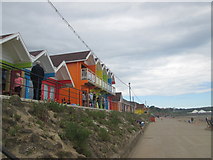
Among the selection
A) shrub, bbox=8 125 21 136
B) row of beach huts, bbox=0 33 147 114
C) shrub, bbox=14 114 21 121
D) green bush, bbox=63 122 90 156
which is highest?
row of beach huts, bbox=0 33 147 114

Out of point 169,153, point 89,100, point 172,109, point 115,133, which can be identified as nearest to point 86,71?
point 89,100

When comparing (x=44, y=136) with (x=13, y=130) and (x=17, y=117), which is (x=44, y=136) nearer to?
(x=13, y=130)

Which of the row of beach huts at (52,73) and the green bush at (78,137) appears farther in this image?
the row of beach huts at (52,73)

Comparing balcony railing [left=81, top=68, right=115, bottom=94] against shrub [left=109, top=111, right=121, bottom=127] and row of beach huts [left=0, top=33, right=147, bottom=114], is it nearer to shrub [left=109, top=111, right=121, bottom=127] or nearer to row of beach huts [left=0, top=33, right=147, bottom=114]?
row of beach huts [left=0, top=33, right=147, bottom=114]

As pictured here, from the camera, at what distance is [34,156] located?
3.87 m

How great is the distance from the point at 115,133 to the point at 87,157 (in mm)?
3932

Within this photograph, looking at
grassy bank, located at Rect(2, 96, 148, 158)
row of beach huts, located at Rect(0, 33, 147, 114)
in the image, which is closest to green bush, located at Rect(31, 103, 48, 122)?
grassy bank, located at Rect(2, 96, 148, 158)

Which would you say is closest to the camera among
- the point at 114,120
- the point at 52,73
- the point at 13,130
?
the point at 13,130

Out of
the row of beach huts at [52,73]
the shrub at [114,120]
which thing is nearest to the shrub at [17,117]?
the row of beach huts at [52,73]

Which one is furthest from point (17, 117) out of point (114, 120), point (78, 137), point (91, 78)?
point (91, 78)

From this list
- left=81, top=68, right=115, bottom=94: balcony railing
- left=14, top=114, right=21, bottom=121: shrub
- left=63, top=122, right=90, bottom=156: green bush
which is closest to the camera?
left=14, top=114, right=21, bottom=121: shrub

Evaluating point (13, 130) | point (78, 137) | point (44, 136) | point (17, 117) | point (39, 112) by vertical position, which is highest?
point (39, 112)

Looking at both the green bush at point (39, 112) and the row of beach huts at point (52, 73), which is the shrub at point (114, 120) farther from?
the green bush at point (39, 112)

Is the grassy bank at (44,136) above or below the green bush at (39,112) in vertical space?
below
